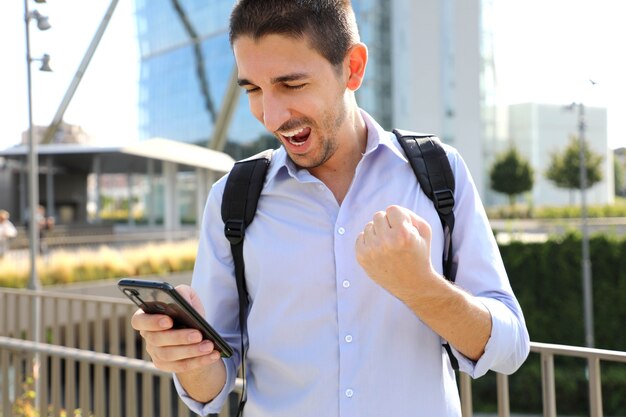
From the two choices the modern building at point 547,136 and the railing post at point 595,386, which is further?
the modern building at point 547,136

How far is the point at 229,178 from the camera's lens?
1613 millimetres

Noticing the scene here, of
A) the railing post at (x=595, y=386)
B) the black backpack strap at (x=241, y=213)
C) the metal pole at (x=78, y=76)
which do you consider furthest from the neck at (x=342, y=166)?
the metal pole at (x=78, y=76)

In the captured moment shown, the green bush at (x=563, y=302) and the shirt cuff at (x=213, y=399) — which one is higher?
the shirt cuff at (x=213, y=399)

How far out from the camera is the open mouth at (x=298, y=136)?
1474mm

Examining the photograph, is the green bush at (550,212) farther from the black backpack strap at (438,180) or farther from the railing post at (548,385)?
the black backpack strap at (438,180)

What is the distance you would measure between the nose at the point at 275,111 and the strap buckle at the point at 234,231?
24 cm

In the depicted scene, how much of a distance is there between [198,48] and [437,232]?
40.9m

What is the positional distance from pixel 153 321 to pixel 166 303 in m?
0.06

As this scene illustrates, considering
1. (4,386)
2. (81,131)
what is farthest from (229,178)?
(81,131)

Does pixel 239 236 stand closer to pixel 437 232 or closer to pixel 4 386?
pixel 437 232

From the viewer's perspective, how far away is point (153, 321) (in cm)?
139

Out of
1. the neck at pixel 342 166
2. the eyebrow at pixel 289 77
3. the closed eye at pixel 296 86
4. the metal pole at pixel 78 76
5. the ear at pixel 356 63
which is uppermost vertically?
the metal pole at pixel 78 76

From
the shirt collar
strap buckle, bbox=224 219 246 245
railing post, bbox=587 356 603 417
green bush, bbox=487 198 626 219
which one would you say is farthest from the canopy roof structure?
green bush, bbox=487 198 626 219

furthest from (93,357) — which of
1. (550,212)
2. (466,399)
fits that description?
(550,212)
